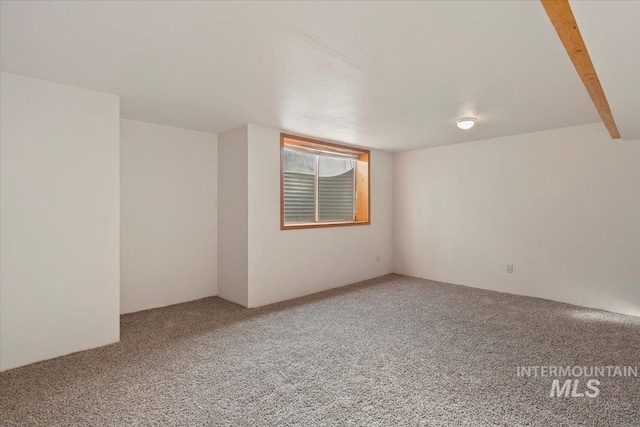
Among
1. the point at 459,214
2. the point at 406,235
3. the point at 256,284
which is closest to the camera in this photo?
the point at 256,284

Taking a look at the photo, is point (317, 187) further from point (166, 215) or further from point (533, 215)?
point (533, 215)

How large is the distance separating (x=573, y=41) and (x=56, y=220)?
12.4 ft

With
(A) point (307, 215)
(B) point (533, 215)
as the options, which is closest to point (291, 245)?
(A) point (307, 215)

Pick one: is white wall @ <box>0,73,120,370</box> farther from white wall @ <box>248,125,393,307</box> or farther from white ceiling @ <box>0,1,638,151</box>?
white wall @ <box>248,125,393,307</box>

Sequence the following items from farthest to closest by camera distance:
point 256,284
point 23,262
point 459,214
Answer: point 459,214 → point 256,284 → point 23,262

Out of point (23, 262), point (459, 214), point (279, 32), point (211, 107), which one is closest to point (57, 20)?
point (279, 32)

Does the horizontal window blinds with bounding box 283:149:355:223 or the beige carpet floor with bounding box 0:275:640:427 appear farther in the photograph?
the horizontal window blinds with bounding box 283:149:355:223

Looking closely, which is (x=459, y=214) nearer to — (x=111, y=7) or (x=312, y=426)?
(x=312, y=426)

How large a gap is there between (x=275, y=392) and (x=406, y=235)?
4.19 metres

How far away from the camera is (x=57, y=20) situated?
1728 mm

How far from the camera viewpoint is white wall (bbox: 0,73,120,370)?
239 cm

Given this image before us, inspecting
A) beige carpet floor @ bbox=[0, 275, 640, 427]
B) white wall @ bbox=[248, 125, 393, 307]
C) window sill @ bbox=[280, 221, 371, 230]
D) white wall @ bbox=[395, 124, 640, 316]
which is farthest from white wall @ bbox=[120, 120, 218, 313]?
white wall @ bbox=[395, 124, 640, 316]

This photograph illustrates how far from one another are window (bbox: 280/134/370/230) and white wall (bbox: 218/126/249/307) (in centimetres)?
53

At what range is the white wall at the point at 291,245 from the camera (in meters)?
3.97
